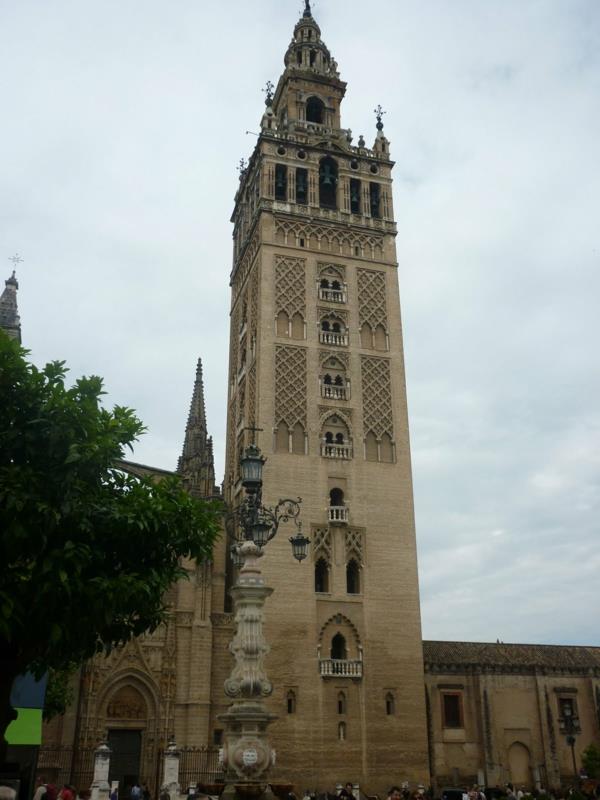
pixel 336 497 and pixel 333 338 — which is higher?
pixel 333 338

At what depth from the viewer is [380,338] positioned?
3756cm

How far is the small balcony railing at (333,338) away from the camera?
1439 inches

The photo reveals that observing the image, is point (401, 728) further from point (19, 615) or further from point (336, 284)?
point (19, 615)

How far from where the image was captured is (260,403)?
34.2 meters

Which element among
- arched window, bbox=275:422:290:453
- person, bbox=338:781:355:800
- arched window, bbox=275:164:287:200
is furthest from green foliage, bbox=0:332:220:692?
arched window, bbox=275:164:287:200

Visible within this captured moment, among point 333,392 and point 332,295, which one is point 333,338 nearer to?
point 332,295

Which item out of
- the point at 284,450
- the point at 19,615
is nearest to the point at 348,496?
the point at 284,450

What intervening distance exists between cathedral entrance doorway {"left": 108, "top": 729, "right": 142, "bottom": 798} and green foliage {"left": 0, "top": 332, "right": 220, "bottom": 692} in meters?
17.8

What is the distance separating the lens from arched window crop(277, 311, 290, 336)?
3619 centimetres

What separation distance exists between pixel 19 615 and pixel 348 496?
22691 mm

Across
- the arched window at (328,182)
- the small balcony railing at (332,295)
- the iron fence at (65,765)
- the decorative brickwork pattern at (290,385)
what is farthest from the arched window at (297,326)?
the iron fence at (65,765)

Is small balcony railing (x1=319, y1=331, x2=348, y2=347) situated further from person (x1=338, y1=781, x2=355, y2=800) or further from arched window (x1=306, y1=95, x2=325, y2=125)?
person (x1=338, y1=781, x2=355, y2=800)

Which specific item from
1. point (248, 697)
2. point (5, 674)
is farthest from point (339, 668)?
point (5, 674)

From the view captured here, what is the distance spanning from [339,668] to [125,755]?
8385 millimetres
